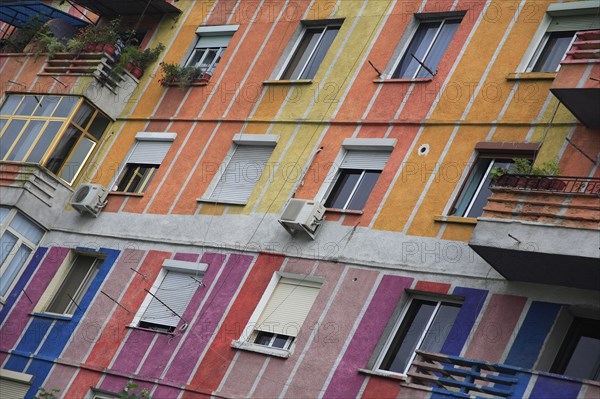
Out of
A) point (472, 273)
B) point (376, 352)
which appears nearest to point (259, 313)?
point (376, 352)

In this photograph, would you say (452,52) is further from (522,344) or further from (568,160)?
(522,344)

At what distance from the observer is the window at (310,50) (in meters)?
27.0

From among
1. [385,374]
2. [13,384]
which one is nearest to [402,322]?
[385,374]

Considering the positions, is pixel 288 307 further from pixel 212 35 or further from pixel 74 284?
pixel 212 35

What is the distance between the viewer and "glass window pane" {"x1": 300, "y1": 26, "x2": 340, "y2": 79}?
26828 mm

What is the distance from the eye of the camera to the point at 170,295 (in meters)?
25.1

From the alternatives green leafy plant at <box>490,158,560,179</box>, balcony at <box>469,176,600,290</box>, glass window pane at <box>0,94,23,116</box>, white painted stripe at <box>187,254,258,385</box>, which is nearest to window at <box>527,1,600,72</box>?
green leafy plant at <box>490,158,560,179</box>

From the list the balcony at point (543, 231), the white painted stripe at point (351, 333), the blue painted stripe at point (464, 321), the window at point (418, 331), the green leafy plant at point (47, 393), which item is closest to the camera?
the balcony at point (543, 231)

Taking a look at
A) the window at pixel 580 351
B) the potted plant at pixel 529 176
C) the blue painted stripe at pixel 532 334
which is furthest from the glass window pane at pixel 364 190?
the window at pixel 580 351

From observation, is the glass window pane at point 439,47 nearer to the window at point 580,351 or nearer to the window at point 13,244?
the window at point 580,351

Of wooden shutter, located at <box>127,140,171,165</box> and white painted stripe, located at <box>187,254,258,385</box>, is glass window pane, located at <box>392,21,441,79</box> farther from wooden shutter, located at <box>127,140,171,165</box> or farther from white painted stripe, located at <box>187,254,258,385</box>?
wooden shutter, located at <box>127,140,171,165</box>

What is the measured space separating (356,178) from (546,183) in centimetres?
547

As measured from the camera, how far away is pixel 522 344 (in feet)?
65.4

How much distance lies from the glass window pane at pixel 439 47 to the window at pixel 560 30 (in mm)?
2317
